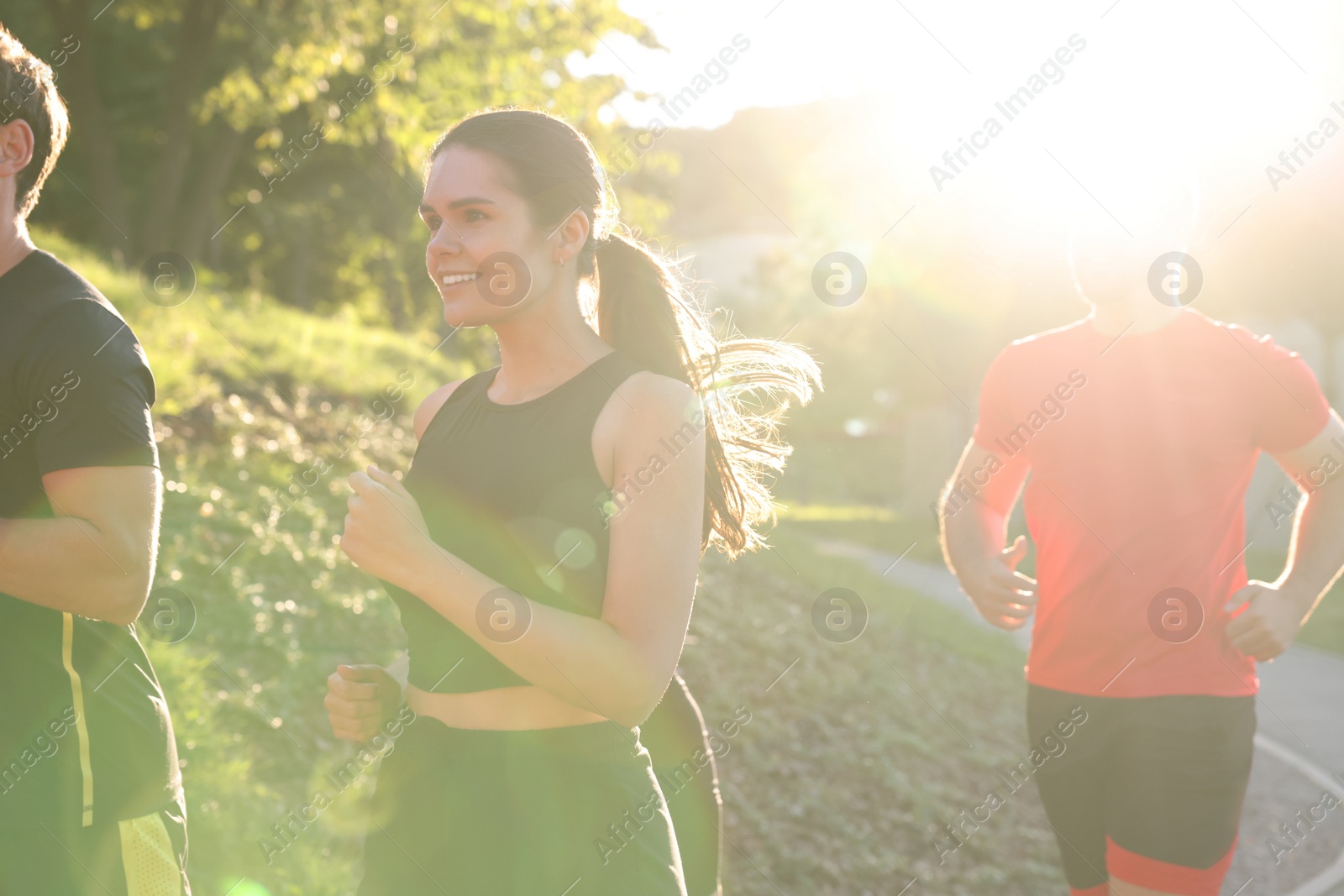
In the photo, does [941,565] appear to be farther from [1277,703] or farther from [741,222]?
[741,222]

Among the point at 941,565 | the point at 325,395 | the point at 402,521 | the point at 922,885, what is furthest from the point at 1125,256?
the point at 941,565

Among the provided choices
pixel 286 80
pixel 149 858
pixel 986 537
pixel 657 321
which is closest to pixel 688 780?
pixel 986 537

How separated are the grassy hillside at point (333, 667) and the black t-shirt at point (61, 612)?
2495 millimetres

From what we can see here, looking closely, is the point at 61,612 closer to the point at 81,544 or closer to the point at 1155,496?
the point at 81,544

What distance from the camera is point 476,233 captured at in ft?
7.28

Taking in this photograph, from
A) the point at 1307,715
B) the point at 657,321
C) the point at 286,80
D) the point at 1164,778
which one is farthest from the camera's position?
the point at 286,80

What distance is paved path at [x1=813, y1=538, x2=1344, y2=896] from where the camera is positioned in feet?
29.0

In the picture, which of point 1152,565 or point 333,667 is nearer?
point 1152,565

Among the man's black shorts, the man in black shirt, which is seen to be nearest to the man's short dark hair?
the man in black shirt

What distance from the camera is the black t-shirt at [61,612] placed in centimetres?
199

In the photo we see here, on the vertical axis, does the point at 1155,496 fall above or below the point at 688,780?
above

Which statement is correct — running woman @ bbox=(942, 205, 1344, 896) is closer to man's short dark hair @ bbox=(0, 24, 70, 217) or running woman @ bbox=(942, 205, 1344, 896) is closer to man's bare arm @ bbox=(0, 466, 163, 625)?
man's bare arm @ bbox=(0, 466, 163, 625)

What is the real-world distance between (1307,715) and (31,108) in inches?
446

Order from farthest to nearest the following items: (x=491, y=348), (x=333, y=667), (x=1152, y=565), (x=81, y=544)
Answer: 1. (x=491, y=348)
2. (x=333, y=667)
3. (x=1152, y=565)
4. (x=81, y=544)
